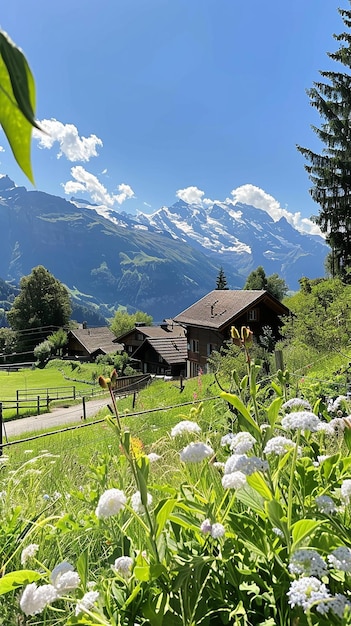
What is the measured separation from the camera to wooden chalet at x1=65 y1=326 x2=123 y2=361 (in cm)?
4788

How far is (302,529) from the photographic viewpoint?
91cm

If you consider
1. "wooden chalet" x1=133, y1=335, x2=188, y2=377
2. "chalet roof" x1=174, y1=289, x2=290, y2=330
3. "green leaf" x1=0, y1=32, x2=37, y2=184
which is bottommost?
"wooden chalet" x1=133, y1=335, x2=188, y2=377

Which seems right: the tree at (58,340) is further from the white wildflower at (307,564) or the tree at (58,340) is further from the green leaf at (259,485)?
the white wildflower at (307,564)

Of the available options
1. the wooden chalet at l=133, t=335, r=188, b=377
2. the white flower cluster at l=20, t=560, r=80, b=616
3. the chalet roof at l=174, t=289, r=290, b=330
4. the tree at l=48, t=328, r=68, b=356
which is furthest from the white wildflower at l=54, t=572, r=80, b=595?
the tree at l=48, t=328, r=68, b=356

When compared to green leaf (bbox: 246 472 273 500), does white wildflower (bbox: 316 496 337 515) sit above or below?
below

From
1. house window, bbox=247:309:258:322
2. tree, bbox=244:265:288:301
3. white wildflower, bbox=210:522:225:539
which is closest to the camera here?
white wildflower, bbox=210:522:225:539

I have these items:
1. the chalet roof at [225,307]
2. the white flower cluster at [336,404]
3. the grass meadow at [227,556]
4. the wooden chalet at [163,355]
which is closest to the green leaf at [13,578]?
the grass meadow at [227,556]

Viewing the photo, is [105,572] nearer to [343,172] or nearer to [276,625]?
→ [276,625]

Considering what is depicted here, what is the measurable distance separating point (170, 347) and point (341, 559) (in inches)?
1363

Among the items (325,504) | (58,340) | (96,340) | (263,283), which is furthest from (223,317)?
(58,340)

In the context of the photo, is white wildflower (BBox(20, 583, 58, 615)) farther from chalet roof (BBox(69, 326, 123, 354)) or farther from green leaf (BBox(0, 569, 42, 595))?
chalet roof (BBox(69, 326, 123, 354))

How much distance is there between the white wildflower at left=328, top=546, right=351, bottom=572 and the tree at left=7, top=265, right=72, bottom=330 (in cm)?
5561

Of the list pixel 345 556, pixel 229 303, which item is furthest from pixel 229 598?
pixel 229 303

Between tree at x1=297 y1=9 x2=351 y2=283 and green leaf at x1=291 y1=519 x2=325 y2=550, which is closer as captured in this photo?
green leaf at x1=291 y1=519 x2=325 y2=550
